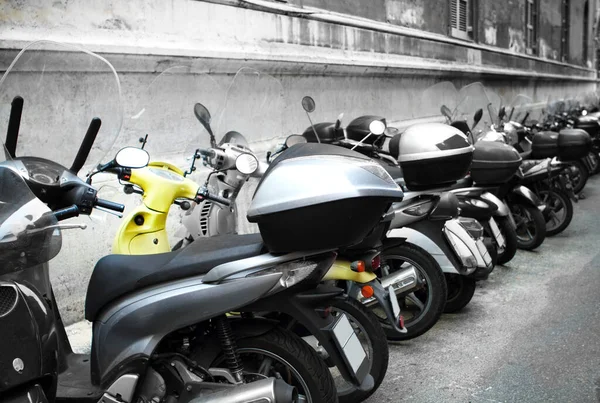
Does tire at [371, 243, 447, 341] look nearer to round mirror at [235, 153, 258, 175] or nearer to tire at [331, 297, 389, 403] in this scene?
tire at [331, 297, 389, 403]

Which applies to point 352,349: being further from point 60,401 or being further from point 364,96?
point 364,96

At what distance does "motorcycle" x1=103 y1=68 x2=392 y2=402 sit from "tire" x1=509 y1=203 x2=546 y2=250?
2944 mm

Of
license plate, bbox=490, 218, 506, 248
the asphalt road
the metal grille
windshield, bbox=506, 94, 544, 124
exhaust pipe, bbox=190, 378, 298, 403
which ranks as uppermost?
windshield, bbox=506, 94, 544, 124

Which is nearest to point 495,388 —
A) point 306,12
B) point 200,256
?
point 200,256

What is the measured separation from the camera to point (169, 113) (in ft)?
17.9

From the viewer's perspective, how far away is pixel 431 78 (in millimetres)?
11320

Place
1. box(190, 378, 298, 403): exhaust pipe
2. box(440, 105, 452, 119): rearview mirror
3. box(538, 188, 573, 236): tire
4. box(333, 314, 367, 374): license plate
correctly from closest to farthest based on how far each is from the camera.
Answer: box(190, 378, 298, 403): exhaust pipe, box(333, 314, 367, 374): license plate, box(440, 105, 452, 119): rearview mirror, box(538, 188, 573, 236): tire

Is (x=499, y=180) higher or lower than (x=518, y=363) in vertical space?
higher

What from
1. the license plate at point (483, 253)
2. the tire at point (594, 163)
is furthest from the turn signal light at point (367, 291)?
the tire at point (594, 163)

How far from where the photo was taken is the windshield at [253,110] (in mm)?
4207

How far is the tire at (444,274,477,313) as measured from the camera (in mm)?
4746

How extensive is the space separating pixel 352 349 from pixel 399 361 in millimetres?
1401

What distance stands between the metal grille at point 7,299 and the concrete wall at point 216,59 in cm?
56

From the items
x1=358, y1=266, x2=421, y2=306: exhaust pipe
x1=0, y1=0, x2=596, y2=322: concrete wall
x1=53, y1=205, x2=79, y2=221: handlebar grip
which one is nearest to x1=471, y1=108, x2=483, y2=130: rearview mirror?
x1=0, y1=0, x2=596, y2=322: concrete wall
